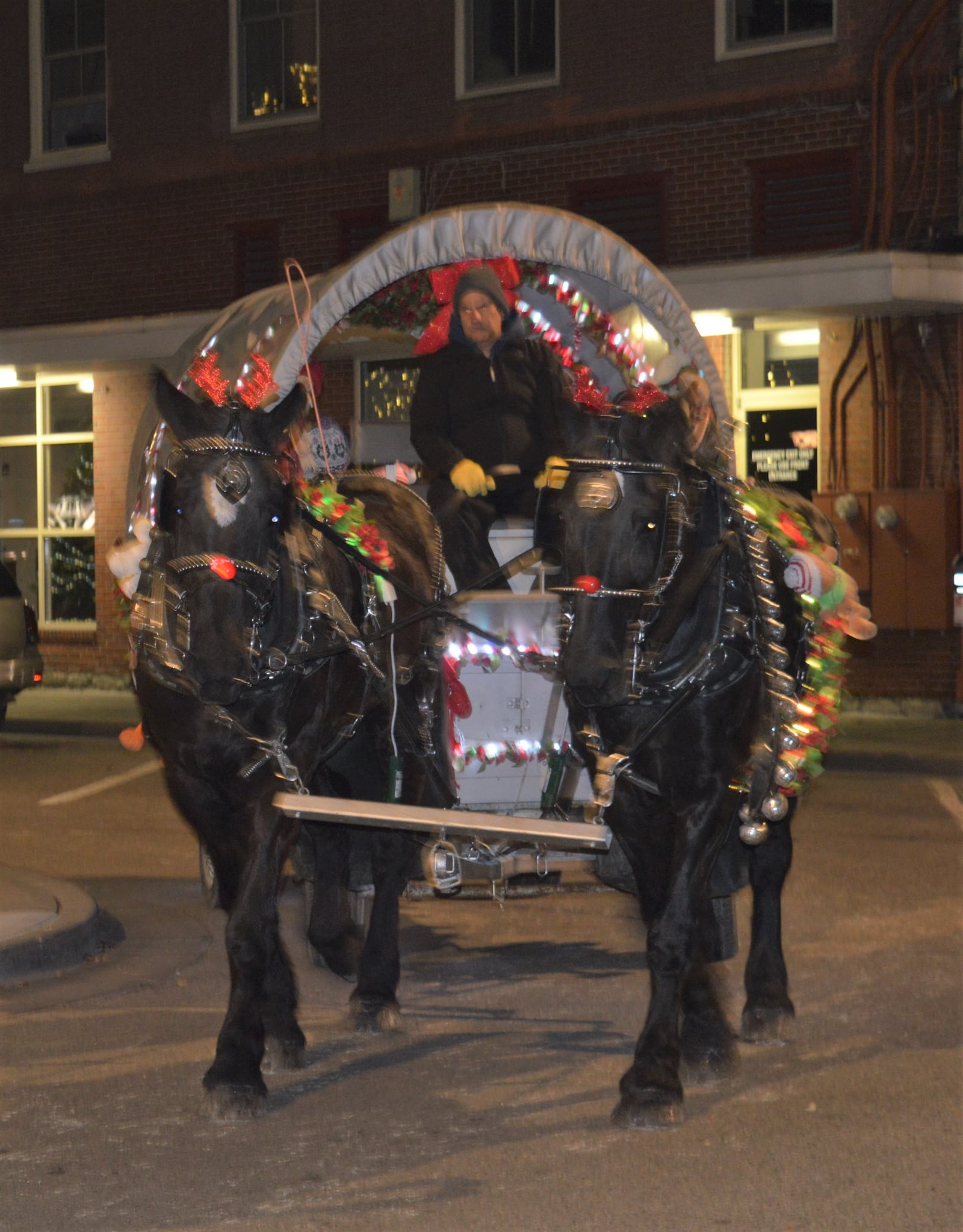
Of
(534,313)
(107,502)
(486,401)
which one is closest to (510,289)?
(534,313)

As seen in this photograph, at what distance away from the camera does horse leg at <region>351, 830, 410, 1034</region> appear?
21.2 feet

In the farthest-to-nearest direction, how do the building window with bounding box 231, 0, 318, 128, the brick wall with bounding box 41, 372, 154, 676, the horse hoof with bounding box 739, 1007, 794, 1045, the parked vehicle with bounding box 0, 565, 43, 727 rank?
the brick wall with bounding box 41, 372, 154, 676 < the building window with bounding box 231, 0, 318, 128 < the parked vehicle with bounding box 0, 565, 43, 727 < the horse hoof with bounding box 739, 1007, 794, 1045

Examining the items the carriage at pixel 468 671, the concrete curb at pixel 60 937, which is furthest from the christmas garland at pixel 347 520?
the concrete curb at pixel 60 937

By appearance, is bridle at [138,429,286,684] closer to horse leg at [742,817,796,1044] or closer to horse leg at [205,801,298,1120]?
horse leg at [205,801,298,1120]

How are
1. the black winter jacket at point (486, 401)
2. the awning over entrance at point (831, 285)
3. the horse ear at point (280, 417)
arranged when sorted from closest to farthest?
the horse ear at point (280, 417)
the black winter jacket at point (486, 401)
the awning over entrance at point (831, 285)

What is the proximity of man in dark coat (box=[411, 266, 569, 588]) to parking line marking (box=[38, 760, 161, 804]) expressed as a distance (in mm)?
5018

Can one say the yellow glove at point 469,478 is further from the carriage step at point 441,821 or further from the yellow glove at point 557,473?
the carriage step at point 441,821

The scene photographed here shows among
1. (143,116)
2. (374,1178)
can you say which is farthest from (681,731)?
(143,116)

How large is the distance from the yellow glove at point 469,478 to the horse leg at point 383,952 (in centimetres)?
155

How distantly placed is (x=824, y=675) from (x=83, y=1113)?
10.1 ft

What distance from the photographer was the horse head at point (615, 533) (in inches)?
202

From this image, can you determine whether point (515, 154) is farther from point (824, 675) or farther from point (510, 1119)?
point (510, 1119)

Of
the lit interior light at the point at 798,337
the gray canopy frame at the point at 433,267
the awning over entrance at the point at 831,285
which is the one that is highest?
the awning over entrance at the point at 831,285

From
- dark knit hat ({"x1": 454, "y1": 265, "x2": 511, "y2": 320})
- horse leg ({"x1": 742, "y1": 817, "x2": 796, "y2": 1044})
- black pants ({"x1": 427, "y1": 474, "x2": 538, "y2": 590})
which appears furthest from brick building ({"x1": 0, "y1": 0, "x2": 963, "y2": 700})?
horse leg ({"x1": 742, "y1": 817, "x2": 796, "y2": 1044})
